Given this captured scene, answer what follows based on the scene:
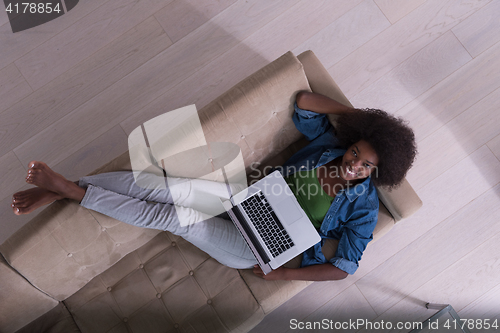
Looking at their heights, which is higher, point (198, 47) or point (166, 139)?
point (198, 47)

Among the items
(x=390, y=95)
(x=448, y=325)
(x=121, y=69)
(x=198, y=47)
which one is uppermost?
(x=121, y=69)

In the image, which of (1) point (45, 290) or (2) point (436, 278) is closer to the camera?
(1) point (45, 290)

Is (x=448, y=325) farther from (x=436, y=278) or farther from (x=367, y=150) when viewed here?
(x=367, y=150)

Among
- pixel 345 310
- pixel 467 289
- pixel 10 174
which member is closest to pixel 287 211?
pixel 345 310

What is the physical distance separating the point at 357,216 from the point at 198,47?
1.27 meters

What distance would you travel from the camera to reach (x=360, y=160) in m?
1.25

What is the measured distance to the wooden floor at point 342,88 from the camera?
173 cm

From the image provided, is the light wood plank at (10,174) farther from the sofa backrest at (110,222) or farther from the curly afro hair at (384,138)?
the curly afro hair at (384,138)

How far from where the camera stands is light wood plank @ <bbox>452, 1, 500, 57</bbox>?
1.83 meters

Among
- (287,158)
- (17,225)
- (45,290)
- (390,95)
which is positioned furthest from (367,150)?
(17,225)

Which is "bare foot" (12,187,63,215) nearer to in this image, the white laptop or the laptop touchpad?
the white laptop

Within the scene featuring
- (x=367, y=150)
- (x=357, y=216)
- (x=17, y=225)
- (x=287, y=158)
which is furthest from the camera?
(x=17, y=225)

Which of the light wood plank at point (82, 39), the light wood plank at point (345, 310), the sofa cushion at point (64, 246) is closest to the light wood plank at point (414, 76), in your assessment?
the light wood plank at point (345, 310)

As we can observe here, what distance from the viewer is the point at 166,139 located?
126 centimetres
